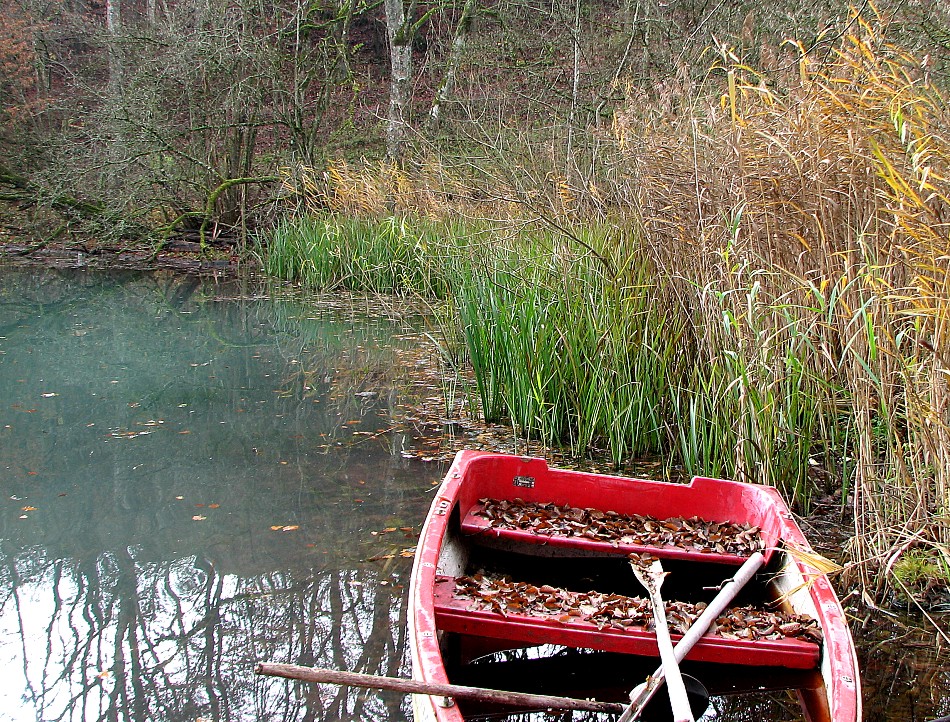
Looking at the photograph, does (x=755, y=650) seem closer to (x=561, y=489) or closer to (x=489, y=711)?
(x=489, y=711)

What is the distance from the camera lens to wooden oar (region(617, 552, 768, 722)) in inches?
68.7

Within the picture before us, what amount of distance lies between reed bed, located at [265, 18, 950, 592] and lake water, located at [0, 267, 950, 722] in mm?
637

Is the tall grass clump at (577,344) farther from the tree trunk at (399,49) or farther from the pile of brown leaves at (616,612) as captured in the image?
the tree trunk at (399,49)

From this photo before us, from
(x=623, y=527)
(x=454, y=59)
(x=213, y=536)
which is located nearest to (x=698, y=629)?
(x=623, y=527)

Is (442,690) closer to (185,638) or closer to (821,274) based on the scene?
(185,638)

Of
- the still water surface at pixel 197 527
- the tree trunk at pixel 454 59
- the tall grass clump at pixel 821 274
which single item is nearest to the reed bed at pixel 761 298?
the tall grass clump at pixel 821 274

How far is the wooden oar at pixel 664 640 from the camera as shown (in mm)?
1658

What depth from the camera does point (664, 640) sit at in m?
1.98

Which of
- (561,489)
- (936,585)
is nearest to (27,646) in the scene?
(561,489)

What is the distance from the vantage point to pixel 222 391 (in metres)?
5.68

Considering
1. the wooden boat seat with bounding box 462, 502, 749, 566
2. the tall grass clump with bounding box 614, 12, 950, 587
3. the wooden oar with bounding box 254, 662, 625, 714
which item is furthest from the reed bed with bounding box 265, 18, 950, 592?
the wooden oar with bounding box 254, 662, 625, 714

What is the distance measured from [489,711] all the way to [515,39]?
10.5 m

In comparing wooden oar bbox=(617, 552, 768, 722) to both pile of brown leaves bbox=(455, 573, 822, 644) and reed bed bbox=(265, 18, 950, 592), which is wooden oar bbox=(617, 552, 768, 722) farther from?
reed bed bbox=(265, 18, 950, 592)

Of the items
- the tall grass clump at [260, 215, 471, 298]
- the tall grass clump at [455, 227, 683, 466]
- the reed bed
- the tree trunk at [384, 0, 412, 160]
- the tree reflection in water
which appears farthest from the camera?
the tree trunk at [384, 0, 412, 160]
